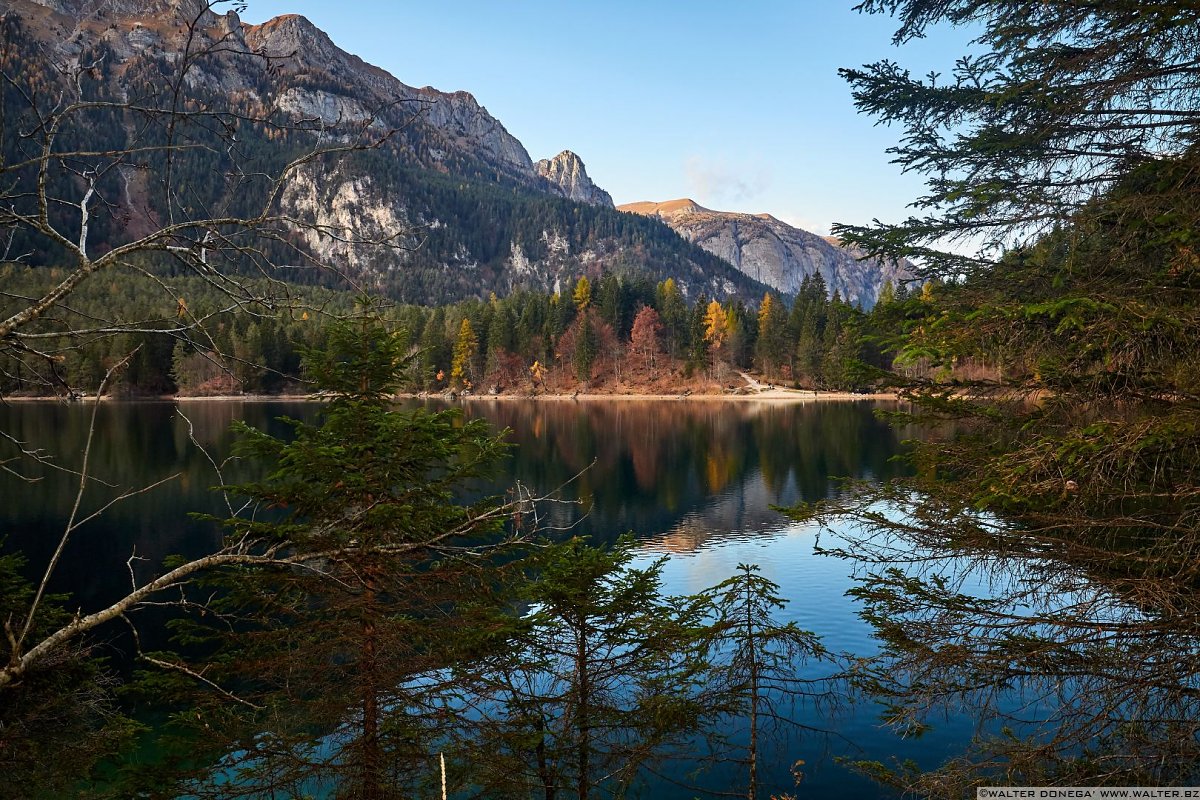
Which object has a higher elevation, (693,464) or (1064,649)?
(1064,649)

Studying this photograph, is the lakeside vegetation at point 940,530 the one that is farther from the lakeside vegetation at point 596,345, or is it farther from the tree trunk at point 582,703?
the lakeside vegetation at point 596,345

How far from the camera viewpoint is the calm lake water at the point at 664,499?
13.6 m

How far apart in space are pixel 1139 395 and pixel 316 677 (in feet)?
30.5

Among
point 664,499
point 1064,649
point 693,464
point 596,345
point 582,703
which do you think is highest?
point 596,345

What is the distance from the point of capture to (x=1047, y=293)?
25.9 ft

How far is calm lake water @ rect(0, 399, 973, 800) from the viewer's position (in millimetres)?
13641

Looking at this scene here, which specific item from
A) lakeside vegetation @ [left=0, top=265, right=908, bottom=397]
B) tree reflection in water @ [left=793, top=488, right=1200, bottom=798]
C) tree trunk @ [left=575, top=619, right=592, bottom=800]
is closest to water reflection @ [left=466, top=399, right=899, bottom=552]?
tree trunk @ [left=575, top=619, right=592, bottom=800]

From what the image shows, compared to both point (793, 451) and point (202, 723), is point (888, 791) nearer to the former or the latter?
point (202, 723)

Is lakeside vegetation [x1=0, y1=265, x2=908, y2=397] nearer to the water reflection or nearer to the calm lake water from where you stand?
the water reflection

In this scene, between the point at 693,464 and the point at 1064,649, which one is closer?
the point at 1064,649

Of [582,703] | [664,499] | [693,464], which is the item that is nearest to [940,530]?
[582,703]

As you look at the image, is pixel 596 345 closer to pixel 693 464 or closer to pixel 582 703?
pixel 693 464

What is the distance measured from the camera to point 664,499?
35.9m

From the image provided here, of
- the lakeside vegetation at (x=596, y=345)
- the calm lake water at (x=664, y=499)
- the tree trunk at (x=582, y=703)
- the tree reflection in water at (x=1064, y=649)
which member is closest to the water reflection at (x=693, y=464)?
the calm lake water at (x=664, y=499)
